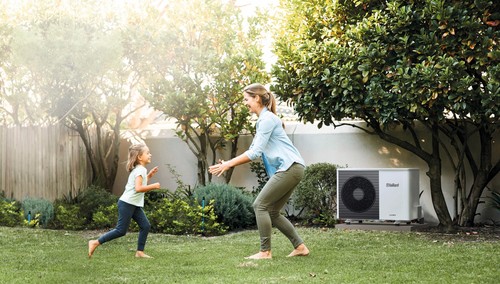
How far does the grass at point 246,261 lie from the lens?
254 inches

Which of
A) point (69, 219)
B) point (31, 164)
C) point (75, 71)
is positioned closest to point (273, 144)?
point (69, 219)

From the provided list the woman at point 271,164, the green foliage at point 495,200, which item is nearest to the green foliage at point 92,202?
the woman at point 271,164

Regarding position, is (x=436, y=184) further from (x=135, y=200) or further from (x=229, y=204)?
(x=135, y=200)

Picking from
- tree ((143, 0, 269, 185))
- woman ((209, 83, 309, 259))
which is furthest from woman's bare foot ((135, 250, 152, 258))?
tree ((143, 0, 269, 185))

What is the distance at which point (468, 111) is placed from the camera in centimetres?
983

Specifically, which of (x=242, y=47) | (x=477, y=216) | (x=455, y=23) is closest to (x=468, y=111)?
(x=455, y=23)

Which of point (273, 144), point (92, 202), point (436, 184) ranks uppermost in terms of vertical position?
point (273, 144)

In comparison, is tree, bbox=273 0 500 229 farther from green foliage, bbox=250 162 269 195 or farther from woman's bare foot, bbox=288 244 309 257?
woman's bare foot, bbox=288 244 309 257

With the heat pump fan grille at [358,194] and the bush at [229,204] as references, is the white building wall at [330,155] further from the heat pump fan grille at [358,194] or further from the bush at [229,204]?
the bush at [229,204]

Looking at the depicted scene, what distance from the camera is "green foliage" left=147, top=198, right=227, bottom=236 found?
35.9 ft

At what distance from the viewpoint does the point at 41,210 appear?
12445mm

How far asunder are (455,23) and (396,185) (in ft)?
8.53

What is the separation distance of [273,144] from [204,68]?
6011mm

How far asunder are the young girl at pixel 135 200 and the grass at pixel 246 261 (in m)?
0.22
